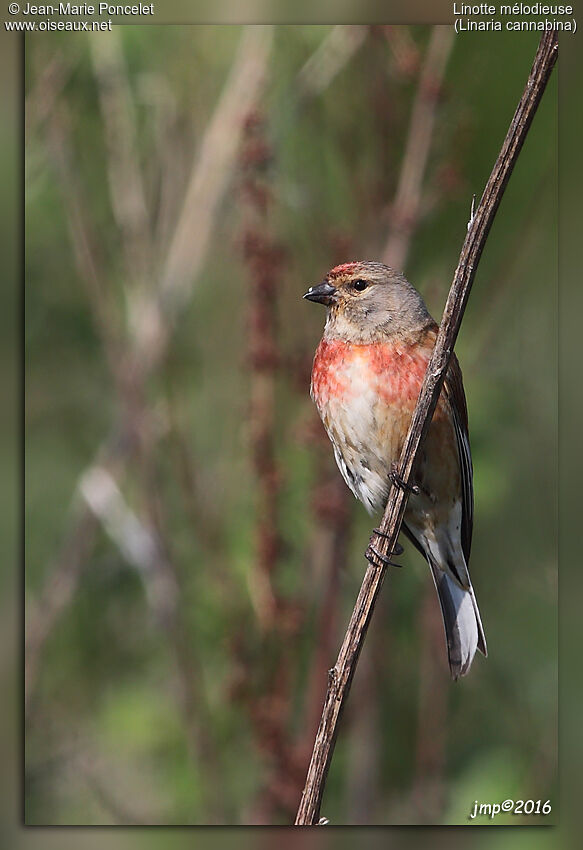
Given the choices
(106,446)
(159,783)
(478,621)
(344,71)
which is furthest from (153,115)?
(159,783)

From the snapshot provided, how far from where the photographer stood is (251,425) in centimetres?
346

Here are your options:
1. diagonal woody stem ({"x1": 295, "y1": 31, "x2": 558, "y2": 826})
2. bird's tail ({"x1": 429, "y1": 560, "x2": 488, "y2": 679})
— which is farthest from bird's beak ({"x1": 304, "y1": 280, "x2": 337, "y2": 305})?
bird's tail ({"x1": 429, "y1": 560, "x2": 488, "y2": 679})

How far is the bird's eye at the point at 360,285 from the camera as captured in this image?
2877mm

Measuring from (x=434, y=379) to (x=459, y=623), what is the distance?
107 centimetres

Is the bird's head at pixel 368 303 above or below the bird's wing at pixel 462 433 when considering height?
above

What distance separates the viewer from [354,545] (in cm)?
348

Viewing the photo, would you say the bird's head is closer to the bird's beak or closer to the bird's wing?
the bird's beak

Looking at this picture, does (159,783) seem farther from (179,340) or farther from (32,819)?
(179,340)

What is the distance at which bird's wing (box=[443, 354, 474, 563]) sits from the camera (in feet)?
9.25

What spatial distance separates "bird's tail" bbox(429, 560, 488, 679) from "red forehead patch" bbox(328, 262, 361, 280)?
905 millimetres

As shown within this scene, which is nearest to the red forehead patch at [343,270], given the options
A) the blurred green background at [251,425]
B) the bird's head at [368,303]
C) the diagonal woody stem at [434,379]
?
the bird's head at [368,303]

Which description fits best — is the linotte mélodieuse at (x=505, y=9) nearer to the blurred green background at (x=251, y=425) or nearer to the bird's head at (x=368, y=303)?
the blurred green background at (x=251, y=425)

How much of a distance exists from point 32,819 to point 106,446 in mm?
1163

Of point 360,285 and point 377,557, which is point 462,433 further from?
point 377,557
